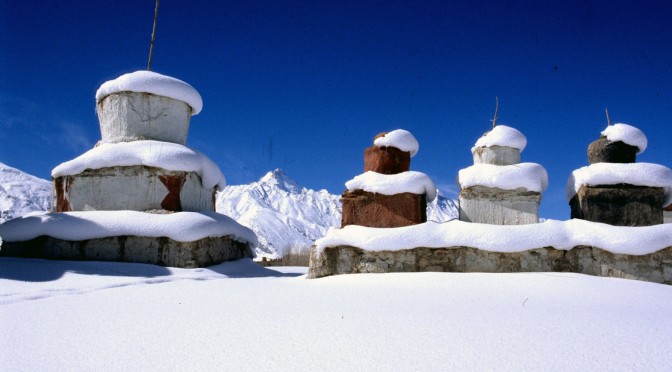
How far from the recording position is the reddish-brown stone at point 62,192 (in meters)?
8.08

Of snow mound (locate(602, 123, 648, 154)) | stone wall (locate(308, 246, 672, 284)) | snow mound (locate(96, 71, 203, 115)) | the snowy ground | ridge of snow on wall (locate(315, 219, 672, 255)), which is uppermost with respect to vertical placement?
snow mound (locate(96, 71, 203, 115))

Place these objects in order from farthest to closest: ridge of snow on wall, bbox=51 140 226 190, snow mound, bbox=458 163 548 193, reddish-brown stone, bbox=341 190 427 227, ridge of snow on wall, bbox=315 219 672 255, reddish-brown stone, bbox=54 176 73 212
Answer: reddish-brown stone, bbox=54 176 73 212 → ridge of snow on wall, bbox=51 140 226 190 → reddish-brown stone, bbox=341 190 427 227 → snow mound, bbox=458 163 548 193 → ridge of snow on wall, bbox=315 219 672 255

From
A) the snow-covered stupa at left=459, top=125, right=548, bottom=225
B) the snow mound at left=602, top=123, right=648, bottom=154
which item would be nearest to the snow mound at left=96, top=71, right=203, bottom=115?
the snow-covered stupa at left=459, top=125, right=548, bottom=225

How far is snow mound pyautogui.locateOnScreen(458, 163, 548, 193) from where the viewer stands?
19.3 feet

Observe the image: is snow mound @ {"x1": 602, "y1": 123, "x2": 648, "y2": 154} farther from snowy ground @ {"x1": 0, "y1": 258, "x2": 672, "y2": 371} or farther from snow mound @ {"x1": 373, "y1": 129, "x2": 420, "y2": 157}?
snow mound @ {"x1": 373, "y1": 129, "x2": 420, "y2": 157}

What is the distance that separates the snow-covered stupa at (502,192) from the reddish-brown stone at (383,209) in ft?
2.02

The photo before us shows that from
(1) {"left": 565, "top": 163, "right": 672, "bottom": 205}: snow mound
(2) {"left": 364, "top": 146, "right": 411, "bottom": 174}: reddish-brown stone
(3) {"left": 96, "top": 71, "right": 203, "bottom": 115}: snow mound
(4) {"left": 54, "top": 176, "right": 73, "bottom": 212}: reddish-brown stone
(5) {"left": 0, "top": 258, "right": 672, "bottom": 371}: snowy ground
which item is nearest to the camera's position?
(5) {"left": 0, "top": 258, "right": 672, "bottom": 371}: snowy ground

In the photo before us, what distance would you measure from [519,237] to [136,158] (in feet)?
19.6

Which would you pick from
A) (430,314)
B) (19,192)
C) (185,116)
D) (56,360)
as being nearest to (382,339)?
(430,314)

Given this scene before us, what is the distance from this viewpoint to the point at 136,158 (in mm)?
7738

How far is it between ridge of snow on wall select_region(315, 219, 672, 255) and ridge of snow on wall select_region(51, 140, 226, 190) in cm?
362

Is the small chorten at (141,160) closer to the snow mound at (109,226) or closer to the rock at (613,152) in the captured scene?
the snow mound at (109,226)

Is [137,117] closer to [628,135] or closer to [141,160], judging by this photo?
[141,160]

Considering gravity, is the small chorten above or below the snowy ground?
above
